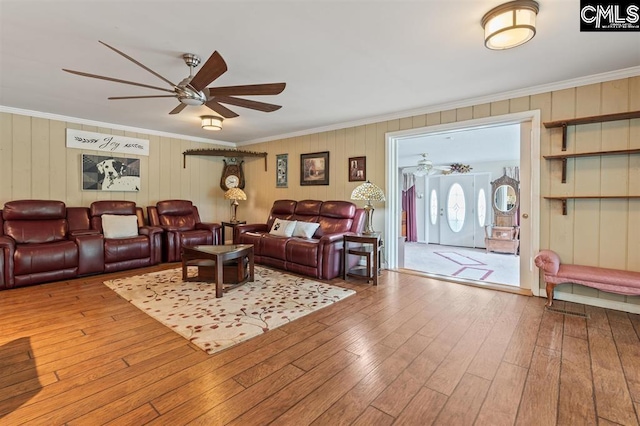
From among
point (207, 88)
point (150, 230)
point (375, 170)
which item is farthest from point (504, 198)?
point (150, 230)

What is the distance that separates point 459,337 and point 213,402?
191 centimetres

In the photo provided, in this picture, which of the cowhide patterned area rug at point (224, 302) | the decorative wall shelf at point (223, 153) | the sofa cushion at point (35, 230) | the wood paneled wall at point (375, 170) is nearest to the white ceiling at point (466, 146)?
the wood paneled wall at point (375, 170)

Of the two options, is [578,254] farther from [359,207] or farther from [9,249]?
[9,249]

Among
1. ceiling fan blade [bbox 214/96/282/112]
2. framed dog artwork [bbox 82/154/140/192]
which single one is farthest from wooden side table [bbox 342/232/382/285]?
framed dog artwork [bbox 82/154/140/192]

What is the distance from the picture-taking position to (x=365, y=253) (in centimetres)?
404

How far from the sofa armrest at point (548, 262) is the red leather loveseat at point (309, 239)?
90.3 inches

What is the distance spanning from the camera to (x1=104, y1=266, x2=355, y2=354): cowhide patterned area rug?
2508 mm

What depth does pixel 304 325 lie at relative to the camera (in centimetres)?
265

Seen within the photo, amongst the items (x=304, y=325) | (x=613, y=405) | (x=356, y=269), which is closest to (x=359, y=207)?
(x=356, y=269)

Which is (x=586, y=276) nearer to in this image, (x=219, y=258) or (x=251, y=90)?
(x=251, y=90)

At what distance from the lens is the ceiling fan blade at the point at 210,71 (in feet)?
6.99

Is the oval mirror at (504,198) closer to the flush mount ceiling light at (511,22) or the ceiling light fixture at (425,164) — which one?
the ceiling light fixture at (425,164)

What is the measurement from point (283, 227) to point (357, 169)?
1.60 metres

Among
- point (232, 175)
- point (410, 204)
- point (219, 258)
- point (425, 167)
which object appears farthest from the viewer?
point (410, 204)
